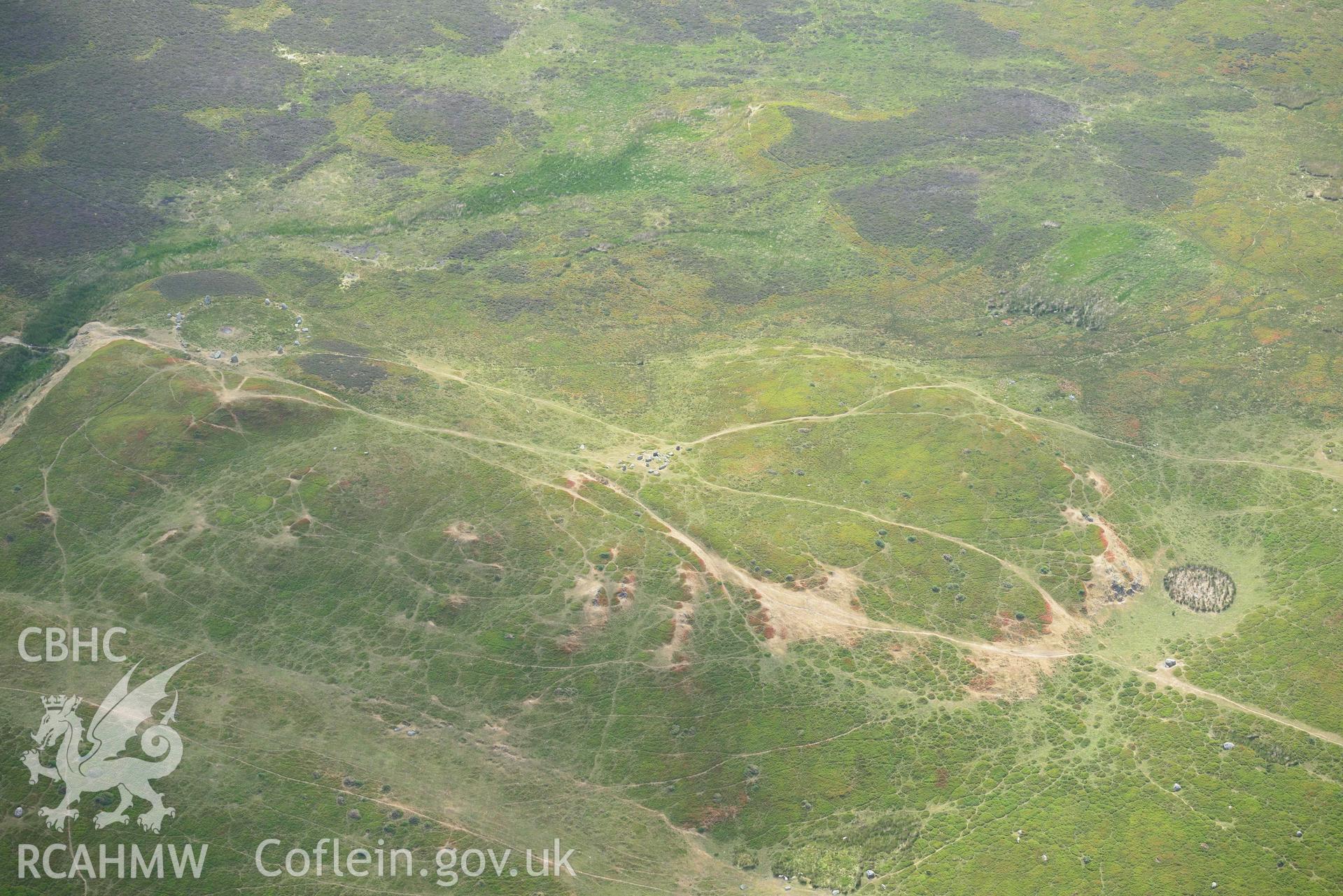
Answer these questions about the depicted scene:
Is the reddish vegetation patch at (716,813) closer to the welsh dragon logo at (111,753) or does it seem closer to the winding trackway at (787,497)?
the winding trackway at (787,497)

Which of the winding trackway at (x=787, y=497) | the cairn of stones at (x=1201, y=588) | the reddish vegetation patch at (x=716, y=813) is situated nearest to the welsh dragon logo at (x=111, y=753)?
the winding trackway at (x=787, y=497)

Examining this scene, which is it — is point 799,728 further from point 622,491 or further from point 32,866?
point 32,866

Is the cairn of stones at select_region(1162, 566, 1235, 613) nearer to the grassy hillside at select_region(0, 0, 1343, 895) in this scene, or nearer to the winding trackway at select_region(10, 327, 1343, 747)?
the grassy hillside at select_region(0, 0, 1343, 895)

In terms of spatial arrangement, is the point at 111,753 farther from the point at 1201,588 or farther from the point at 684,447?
the point at 1201,588

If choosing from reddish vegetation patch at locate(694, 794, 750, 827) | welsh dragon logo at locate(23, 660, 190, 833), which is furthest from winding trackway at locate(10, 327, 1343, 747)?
welsh dragon logo at locate(23, 660, 190, 833)

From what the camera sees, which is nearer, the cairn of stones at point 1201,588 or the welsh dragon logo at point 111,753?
the welsh dragon logo at point 111,753
